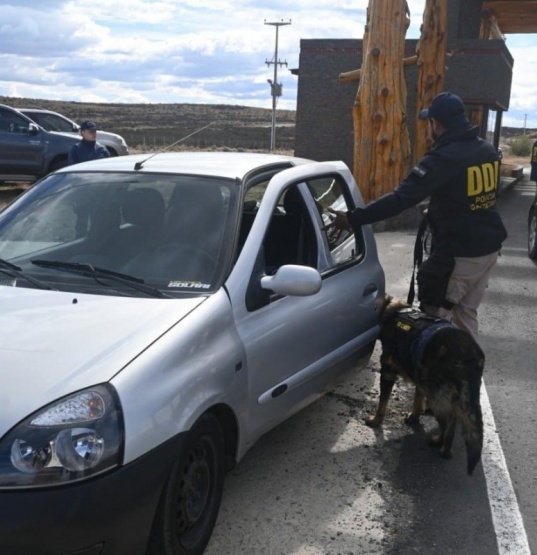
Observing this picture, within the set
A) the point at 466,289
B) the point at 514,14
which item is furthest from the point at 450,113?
the point at 514,14

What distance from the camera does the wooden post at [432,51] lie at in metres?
14.8

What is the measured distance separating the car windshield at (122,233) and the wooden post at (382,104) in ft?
32.6

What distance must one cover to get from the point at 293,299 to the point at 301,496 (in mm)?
1015

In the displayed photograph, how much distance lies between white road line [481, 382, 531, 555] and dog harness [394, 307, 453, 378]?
0.69 metres

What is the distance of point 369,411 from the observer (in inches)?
203

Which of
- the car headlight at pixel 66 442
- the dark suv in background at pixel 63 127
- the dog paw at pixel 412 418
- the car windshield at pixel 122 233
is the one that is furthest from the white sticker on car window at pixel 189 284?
the dark suv in background at pixel 63 127

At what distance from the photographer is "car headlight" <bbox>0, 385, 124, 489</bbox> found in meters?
2.51

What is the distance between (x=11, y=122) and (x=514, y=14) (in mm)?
16265

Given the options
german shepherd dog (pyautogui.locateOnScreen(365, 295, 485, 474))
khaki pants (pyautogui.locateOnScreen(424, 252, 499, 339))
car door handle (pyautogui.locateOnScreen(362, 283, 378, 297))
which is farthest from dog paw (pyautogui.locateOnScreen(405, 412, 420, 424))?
car door handle (pyautogui.locateOnScreen(362, 283, 378, 297))

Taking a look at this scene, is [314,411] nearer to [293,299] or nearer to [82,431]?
[293,299]

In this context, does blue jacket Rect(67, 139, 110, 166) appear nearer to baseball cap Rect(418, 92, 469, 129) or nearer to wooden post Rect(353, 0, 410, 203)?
baseball cap Rect(418, 92, 469, 129)

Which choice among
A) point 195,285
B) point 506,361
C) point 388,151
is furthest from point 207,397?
point 388,151

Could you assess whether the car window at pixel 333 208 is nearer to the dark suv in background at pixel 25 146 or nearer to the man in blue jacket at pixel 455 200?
the man in blue jacket at pixel 455 200

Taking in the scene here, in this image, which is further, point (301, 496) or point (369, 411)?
point (369, 411)
